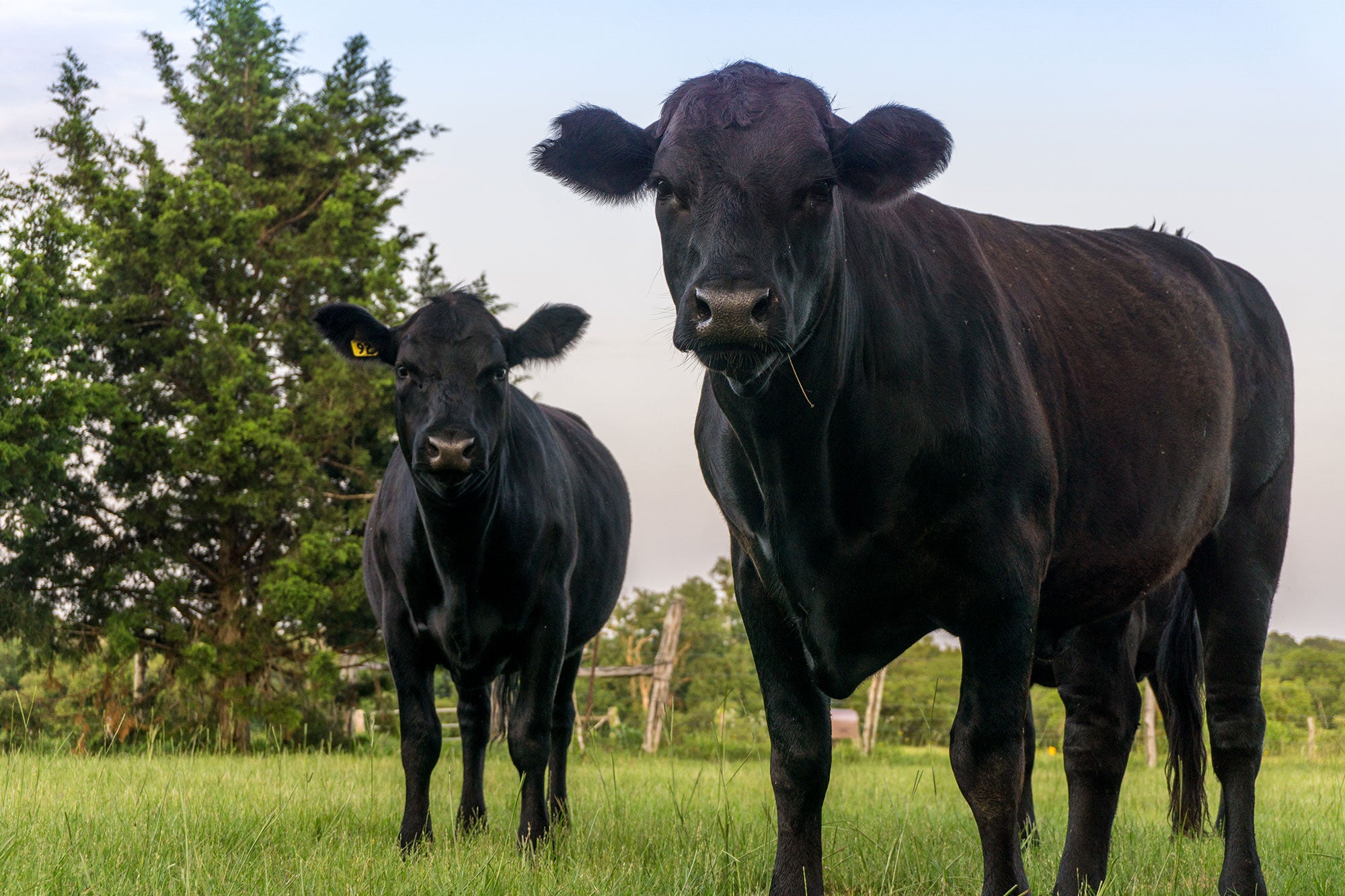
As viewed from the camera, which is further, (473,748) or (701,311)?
(473,748)

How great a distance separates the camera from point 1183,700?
6.86 m

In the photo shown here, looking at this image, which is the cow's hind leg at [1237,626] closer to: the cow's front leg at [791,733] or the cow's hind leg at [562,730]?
the cow's front leg at [791,733]

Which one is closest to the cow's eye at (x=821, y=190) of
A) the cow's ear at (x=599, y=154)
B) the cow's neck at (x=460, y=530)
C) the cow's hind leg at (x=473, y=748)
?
the cow's ear at (x=599, y=154)

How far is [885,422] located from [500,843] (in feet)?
10.7

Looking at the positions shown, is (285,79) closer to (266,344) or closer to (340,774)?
(266,344)

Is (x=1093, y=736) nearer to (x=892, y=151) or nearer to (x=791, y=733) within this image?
(x=791, y=733)

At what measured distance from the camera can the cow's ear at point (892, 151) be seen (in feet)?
10.6

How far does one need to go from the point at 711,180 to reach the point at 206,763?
29.7ft

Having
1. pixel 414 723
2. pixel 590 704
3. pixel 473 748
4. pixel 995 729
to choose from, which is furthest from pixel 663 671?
pixel 995 729

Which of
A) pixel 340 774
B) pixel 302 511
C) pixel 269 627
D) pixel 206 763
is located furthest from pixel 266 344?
pixel 340 774

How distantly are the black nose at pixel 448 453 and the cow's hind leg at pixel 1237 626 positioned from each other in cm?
317

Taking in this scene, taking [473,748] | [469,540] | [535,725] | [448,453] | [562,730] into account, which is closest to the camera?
[448,453]

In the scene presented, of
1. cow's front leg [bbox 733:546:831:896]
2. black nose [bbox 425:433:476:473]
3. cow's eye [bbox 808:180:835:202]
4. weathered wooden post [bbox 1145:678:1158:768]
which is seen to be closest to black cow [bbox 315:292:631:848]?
black nose [bbox 425:433:476:473]

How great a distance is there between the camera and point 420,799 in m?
5.70
